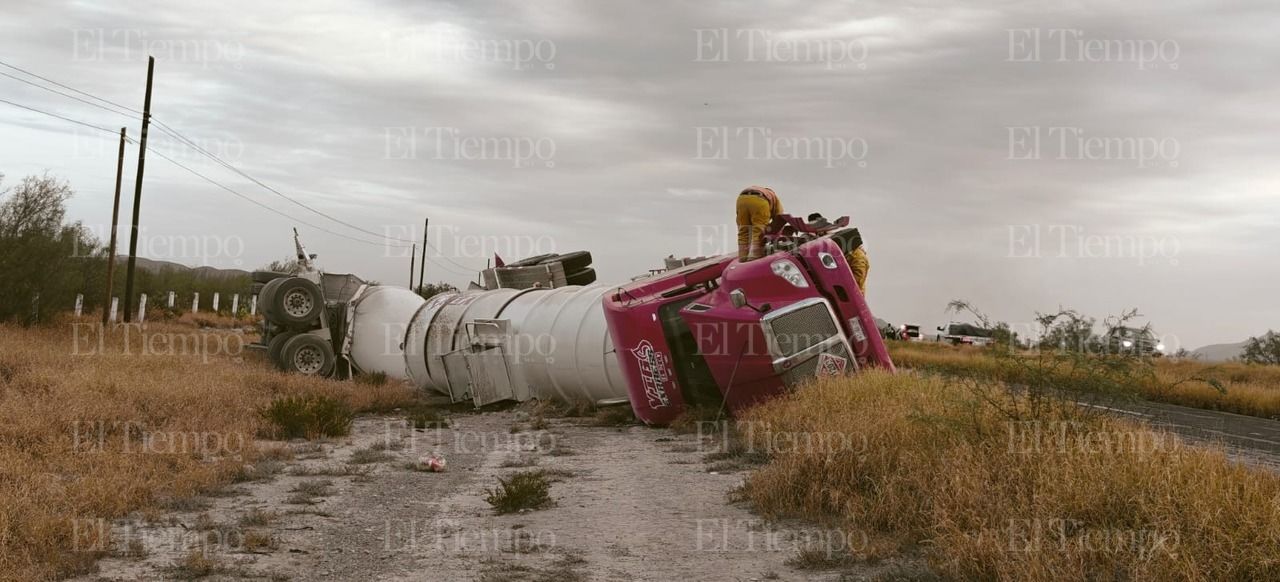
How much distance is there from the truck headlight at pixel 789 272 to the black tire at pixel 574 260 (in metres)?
10.7

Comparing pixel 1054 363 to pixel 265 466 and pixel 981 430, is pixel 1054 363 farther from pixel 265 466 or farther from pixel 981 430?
pixel 265 466

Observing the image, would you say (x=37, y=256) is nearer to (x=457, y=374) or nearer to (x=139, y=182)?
(x=139, y=182)

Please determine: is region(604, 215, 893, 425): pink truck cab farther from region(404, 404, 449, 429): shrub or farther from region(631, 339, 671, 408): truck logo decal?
region(404, 404, 449, 429): shrub

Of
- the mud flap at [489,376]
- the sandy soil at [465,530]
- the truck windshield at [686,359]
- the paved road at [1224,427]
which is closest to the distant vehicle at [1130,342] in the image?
the paved road at [1224,427]

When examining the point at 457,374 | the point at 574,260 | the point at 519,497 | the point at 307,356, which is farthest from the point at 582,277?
the point at 519,497

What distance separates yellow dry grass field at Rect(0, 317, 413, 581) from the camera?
6883 millimetres

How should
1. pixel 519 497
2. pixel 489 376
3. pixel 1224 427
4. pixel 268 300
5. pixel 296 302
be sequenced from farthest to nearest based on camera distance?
pixel 296 302 < pixel 268 300 < pixel 489 376 < pixel 1224 427 < pixel 519 497

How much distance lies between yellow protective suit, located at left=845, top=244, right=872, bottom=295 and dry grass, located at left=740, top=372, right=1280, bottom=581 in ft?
17.8

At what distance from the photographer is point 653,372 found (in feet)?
44.4

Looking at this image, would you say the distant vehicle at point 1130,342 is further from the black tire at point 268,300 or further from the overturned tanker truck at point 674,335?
the black tire at point 268,300

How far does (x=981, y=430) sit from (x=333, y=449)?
25.1 ft

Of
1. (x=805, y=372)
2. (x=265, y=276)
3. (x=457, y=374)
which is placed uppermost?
(x=265, y=276)

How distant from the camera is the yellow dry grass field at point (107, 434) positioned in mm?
6883

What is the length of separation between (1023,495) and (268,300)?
64.8 feet
